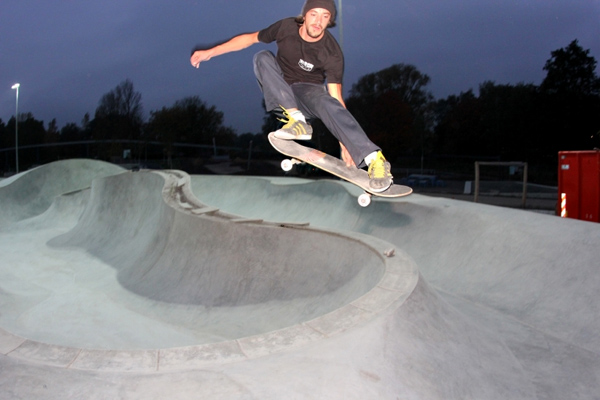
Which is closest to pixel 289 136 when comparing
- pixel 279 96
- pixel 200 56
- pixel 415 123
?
pixel 279 96

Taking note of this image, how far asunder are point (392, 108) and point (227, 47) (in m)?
10.5

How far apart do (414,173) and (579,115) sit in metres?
7.96

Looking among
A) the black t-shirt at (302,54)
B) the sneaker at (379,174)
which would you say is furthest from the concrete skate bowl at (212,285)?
the black t-shirt at (302,54)

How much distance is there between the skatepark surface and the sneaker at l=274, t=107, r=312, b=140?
176 centimetres

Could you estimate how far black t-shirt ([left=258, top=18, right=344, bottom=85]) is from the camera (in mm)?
4746

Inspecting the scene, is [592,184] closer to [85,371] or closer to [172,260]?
[172,260]

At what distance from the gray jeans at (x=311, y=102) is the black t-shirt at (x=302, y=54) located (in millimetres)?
98

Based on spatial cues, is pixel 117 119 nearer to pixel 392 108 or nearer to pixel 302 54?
pixel 392 108

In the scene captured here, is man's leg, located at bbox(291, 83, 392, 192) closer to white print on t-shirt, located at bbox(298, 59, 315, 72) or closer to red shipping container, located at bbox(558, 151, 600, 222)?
white print on t-shirt, located at bbox(298, 59, 315, 72)

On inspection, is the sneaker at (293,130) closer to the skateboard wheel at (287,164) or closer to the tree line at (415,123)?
the skateboard wheel at (287,164)

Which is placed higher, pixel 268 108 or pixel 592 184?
pixel 268 108

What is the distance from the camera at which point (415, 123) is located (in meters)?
16.2

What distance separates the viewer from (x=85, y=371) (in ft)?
9.29

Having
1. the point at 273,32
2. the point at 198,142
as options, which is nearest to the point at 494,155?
the point at 198,142
